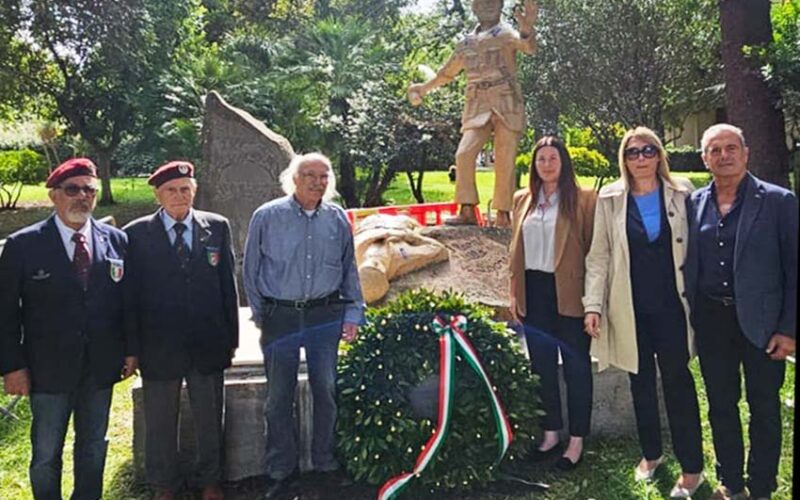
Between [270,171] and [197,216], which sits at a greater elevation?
[270,171]

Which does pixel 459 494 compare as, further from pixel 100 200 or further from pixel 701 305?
pixel 100 200

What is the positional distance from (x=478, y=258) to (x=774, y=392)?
2.83 m

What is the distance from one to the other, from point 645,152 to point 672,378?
0.99 m

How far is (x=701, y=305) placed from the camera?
279 cm

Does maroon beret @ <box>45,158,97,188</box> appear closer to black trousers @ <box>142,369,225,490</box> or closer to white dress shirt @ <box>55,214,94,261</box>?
white dress shirt @ <box>55,214,94,261</box>

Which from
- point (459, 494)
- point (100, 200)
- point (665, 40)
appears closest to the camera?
point (459, 494)

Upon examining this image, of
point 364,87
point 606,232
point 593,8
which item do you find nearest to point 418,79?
point 364,87

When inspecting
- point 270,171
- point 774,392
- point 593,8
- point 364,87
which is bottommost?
point 774,392

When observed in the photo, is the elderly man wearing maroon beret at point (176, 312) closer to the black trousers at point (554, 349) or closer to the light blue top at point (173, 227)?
the light blue top at point (173, 227)

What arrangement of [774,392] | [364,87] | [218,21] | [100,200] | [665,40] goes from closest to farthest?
[774,392] → [665,40] → [364,87] → [100,200] → [218,21]

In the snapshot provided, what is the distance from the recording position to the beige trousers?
5.57 metres

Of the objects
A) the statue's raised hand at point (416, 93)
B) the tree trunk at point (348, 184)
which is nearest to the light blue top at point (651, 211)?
the statue's raised hand at point (416, 93)

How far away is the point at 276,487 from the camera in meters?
3.19

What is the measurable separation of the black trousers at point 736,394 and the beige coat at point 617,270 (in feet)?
0.51
